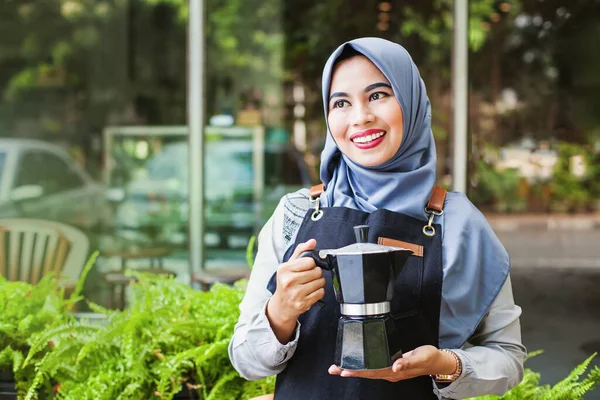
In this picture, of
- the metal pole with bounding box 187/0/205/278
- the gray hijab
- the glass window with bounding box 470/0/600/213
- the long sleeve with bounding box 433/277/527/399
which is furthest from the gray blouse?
the glass window with bounding box 470/0/600/213

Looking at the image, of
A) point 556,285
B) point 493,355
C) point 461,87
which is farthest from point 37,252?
point 556,285

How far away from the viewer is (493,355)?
1.48 metres

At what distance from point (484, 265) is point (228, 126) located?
5245 millimetres

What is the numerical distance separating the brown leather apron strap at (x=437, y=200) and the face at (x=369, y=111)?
0.12 m

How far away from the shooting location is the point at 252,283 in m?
1.58

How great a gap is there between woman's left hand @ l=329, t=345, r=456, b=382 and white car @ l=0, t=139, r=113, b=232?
5101 mm

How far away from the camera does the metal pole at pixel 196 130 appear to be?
15.1 ft

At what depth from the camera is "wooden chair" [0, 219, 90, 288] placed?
4.39 metres

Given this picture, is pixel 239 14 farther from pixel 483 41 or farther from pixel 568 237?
pixel 568 237

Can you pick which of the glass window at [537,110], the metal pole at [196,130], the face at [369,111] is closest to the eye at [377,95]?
the face at [369,111]

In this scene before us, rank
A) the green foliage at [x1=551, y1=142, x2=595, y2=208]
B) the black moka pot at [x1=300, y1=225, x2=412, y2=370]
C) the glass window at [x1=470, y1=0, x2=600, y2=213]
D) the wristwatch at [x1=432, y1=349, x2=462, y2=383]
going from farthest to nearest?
the green foliage at [x1=551, y1=142, x2=595, y2=208], the glass window at [x1=470, y1=0, x2=600, y2=213], the wristwatch at [x1=432, y1=349, x2=462, y2=383], the black moka pot at [x1=300, y1=225, x2=412, y2=370]

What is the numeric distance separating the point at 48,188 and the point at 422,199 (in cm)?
521

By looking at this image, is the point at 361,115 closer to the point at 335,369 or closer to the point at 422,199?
the point at 422,199

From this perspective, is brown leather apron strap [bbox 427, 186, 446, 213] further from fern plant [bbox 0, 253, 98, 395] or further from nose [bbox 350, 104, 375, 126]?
fern plant [bbox 0, 253, 98, 395]
